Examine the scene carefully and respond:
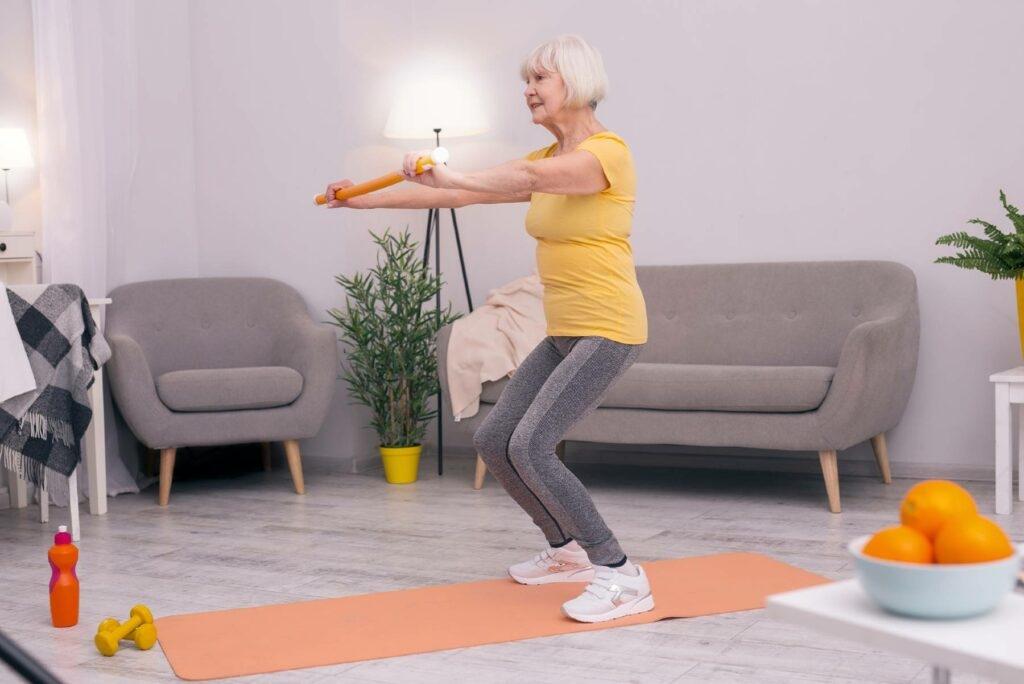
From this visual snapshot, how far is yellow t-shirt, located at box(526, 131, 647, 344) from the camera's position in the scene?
2719 millimetres

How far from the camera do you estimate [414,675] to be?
7.97ft

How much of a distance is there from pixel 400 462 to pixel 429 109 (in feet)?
4.73

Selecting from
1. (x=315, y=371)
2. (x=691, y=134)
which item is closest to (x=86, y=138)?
(x=315, y=371)

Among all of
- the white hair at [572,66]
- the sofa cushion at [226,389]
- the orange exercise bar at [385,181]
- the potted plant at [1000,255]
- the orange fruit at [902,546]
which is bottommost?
the sofa cushion at [226,389]

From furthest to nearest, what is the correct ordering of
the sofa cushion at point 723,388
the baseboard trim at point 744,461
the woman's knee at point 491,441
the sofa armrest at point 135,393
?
the baseboard trim at point 744,461, the sofa armrest at point 135,393, the sofa cushion at point 723,388, the woman's knee at point 491,441

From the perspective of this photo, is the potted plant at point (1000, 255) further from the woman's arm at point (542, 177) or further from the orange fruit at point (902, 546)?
the orange fruit at point (902, 546)

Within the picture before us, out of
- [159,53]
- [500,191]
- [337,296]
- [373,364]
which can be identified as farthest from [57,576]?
[159,53]

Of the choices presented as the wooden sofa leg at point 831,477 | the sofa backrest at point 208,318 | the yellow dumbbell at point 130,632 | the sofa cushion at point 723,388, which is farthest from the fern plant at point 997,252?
the yellow dumbbell at point 130,632

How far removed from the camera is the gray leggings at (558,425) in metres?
2.72

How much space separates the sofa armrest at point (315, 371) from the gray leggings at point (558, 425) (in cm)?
183

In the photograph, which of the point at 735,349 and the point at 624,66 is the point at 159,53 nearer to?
the point at 624,66

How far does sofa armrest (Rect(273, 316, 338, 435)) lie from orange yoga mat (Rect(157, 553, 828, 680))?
159cm

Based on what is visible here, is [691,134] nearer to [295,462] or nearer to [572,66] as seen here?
[295,462]

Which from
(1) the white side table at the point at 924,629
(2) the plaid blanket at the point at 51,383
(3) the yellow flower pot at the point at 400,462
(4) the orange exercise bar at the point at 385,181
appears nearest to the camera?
(1) the white side table at the point at 924,629
